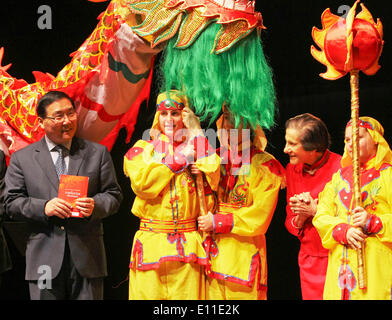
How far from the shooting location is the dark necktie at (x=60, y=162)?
9.76ft

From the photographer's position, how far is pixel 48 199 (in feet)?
9.57

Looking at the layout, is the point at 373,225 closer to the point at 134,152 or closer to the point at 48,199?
the point at 134,152

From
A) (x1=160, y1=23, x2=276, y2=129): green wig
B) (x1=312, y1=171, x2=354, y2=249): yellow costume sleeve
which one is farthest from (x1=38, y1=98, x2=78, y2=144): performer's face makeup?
(x1=312, y1=171, x2=354, y2=249): yellow costume sleeve

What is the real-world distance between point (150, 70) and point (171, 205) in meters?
0.79

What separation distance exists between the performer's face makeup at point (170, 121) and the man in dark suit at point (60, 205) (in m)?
0.31

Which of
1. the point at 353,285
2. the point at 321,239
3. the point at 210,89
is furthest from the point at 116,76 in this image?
the point at 353,285

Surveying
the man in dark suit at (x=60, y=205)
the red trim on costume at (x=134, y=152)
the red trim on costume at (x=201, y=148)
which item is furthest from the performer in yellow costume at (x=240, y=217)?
the man in dark suit at (x=60, y=205)

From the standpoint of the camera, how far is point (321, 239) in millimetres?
2873

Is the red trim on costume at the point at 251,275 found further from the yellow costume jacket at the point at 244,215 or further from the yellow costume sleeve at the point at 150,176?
the yellow costume sleeve at the point at 150,176

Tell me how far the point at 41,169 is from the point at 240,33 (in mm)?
1095

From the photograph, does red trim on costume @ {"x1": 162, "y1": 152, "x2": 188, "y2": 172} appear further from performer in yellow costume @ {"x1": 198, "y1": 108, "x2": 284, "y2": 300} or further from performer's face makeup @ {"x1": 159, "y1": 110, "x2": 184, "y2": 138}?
performer in yellow costume @ {"x1": 198, "y1": 108, "x2": 284, "y2": 300}

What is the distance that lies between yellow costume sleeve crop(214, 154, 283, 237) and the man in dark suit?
1.69 feet

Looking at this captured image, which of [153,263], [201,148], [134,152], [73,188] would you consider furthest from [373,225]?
[73,188]

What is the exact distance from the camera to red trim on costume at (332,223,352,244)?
265 cm
